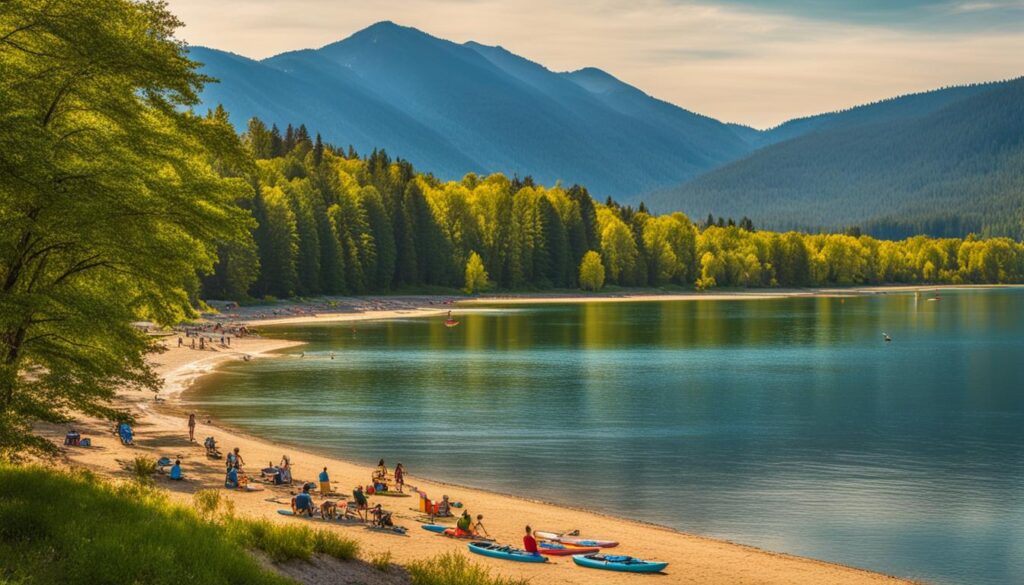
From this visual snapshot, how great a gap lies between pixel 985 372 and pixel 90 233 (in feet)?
276

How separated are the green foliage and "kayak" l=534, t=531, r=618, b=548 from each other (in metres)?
12.7

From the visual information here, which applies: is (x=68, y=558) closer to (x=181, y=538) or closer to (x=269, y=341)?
(x=181, y=538)

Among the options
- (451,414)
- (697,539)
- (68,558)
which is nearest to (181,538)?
(68,558)

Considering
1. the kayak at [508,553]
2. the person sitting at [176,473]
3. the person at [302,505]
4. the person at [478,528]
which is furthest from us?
the person sitting at [176,473]

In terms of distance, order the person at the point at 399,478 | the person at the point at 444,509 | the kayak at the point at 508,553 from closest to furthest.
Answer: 1. the kayak at the point at 508,553
2. the person at the point at 444,509
3. the person at the point at 399,478

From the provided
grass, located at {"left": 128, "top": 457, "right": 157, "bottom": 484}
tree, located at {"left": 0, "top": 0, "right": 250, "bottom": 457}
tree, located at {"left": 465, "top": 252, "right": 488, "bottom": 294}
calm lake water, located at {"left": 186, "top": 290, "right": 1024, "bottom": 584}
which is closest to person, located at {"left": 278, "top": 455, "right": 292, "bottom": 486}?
grass, located at {"left": 128, "top": 457, "right": 157, "bottom": 484}

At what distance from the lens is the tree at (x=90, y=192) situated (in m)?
23.6

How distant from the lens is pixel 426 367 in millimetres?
91000

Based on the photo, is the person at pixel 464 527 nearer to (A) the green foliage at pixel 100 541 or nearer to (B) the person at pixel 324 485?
(B) the person at pixel 324 485

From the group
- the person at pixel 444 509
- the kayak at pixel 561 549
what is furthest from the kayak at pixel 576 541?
the person at pixel 444 509

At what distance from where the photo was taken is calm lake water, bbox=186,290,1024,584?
39.6m

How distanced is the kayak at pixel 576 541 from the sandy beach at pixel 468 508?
0.51m

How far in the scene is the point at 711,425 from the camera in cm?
6291

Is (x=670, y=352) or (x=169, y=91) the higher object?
(x=169, y=91)
